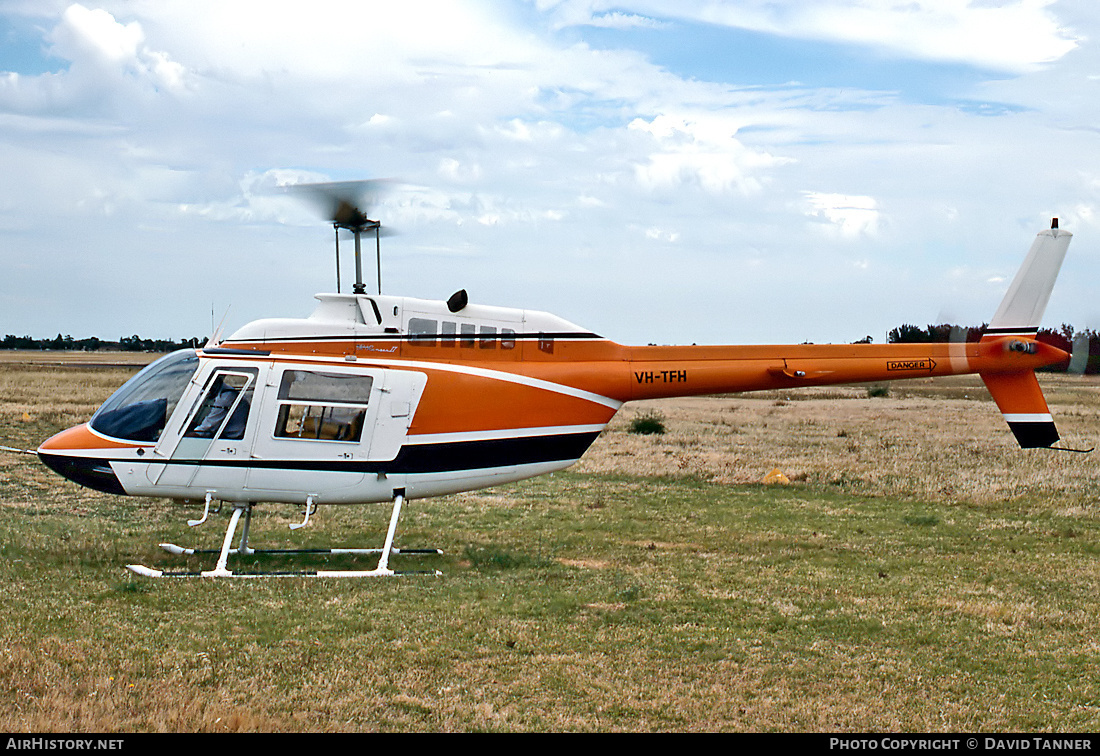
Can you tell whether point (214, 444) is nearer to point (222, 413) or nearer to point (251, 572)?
point (222, 413)

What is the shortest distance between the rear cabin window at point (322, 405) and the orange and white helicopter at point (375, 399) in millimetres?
17

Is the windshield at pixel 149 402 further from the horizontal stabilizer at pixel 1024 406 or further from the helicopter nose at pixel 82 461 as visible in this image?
the horizontal stabilizer at pixel 1024 406

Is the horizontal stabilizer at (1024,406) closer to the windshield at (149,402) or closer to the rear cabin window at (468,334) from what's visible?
the rear cabin window at (468,334)

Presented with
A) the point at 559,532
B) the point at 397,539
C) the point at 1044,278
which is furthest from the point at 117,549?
the point at 1044,278

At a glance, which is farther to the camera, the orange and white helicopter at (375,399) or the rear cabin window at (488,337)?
the rear cabin window at (488,337)

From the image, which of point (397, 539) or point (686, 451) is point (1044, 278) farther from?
point (686, 451)

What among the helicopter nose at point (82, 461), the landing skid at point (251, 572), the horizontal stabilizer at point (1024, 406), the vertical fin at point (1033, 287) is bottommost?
the landing skid at point (251, 572)

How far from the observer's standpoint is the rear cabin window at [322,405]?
455 inches

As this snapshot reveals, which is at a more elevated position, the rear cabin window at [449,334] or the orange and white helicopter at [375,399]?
the rear cabin window at [449,334]

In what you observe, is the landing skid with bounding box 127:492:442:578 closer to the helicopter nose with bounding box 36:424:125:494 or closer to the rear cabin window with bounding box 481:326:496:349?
the helicopter nose with bounding box 36:424:125:494

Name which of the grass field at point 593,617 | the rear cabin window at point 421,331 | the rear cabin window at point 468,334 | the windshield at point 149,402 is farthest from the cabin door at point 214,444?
the rear cabin window at point 468,334

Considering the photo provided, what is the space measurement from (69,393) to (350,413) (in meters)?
39.1

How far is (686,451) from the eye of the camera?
84.4 feet

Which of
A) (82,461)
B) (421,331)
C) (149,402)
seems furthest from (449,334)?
(82,461)
